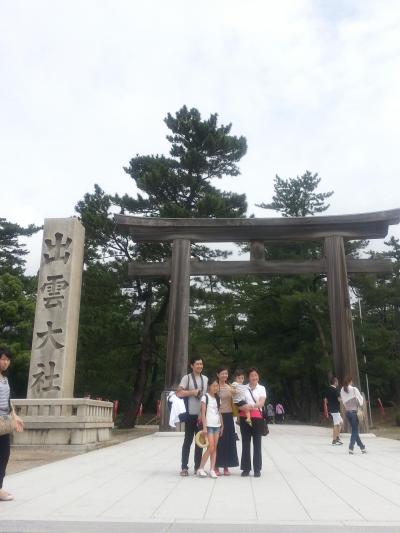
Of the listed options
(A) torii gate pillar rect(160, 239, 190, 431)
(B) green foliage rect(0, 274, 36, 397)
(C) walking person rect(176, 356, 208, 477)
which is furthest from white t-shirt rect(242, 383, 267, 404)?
(B) green foliage rect(0, 274, 36, 397)

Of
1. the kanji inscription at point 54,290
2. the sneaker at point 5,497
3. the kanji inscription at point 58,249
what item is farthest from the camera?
the kanji inscription at point 58,249

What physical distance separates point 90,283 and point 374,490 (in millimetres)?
17964

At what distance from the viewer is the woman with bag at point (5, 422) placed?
522 cm

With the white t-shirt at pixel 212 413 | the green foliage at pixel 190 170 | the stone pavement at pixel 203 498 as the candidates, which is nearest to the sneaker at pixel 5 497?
the stone pavement at pixel 203 498

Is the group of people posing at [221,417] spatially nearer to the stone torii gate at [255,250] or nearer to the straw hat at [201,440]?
the straw hat at [201,440]

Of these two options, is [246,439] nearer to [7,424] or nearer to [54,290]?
[7,424]

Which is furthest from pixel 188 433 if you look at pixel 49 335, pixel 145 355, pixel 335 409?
pixel 145 355

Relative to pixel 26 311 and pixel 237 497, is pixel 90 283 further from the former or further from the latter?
pixel 237 497

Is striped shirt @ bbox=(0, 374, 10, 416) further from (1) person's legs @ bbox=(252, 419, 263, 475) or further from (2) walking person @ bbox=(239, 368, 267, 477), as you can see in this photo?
(1) person's legs @ bbox=(252, 419, 263, 475)

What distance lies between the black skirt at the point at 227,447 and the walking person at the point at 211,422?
135mm

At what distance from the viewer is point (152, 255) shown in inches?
862

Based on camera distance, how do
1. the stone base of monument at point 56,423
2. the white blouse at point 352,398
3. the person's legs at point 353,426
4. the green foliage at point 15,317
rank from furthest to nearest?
1. the green foliage at point 15,317
2. the stone base of monument at point 56,423
3. the white blouse at point 352,398
4. the person's legs at point 353,426

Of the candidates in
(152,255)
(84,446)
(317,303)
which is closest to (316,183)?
(317,303)

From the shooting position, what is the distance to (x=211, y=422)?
271 inches
